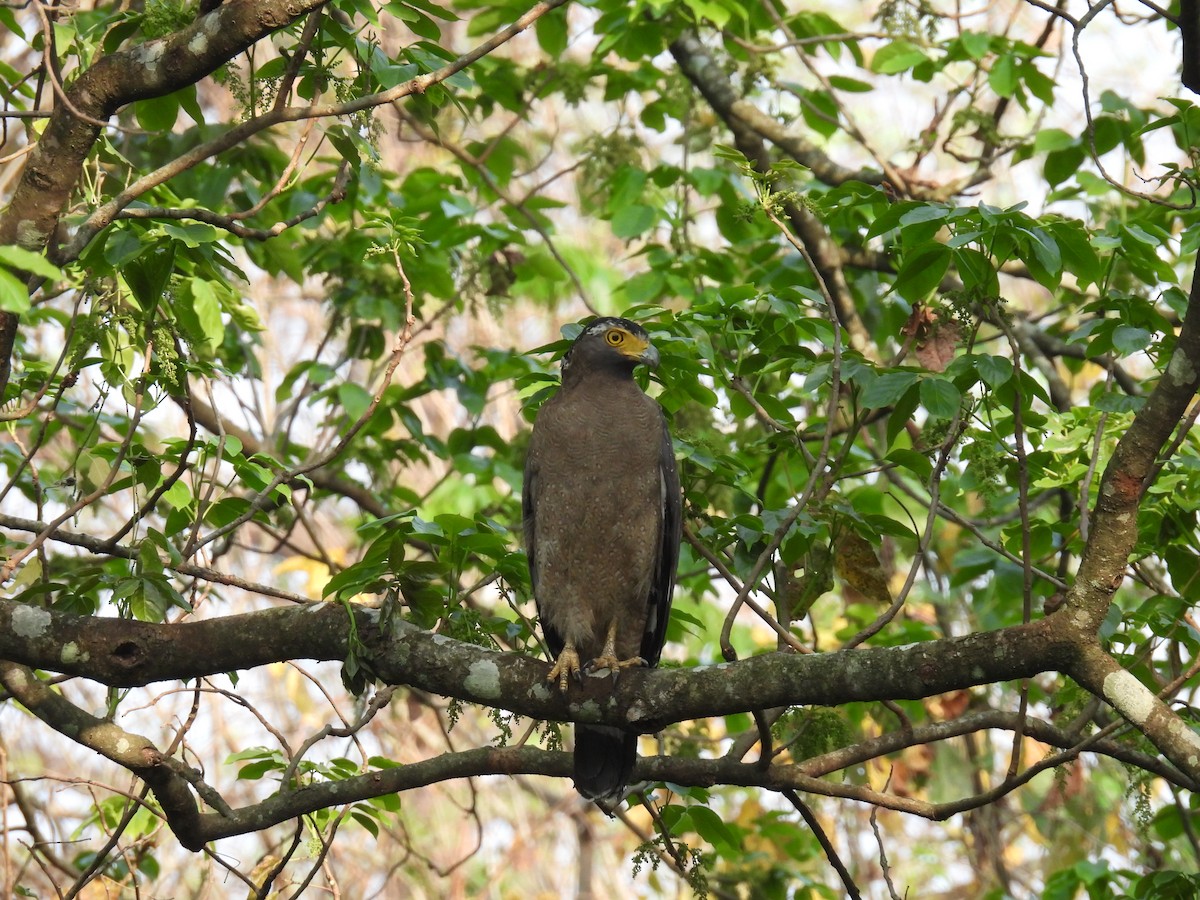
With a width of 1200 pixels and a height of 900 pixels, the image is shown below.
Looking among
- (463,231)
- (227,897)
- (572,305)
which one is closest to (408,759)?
(227,897)

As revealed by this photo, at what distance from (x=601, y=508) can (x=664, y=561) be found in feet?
1.08

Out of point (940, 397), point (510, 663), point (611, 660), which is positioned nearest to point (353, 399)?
point (611, 660)

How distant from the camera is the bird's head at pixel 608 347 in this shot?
456 centimetres

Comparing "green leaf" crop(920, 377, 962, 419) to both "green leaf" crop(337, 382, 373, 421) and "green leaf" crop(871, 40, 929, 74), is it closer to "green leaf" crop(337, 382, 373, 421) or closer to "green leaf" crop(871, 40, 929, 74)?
"green leaf" crop(871, 40, 929, 74)

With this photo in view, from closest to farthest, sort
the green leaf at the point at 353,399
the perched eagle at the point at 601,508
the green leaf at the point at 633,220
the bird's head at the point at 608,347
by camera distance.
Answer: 1. the bird's head at the point at 608,347
2. the perched eagle at the point at 601,508
3. the green leaf at the point at 633,220
4. the green leaf at the point at 353,399

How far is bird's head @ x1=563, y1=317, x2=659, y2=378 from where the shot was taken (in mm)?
4559

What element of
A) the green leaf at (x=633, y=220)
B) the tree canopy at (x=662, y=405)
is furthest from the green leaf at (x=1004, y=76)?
the green leaf at (x=633, y=220)

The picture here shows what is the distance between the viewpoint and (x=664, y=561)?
16.1 ft

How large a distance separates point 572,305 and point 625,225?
540 centimetres

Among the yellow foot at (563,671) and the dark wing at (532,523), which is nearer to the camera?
the yellow foot at (563,671)

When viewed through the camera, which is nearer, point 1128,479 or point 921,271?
point 1128,479

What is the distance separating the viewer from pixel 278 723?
10266 mm

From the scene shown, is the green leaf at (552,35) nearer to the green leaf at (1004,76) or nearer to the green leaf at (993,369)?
the green leaf at (1004,76)

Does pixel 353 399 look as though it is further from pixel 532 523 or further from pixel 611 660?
pixel 611 660
